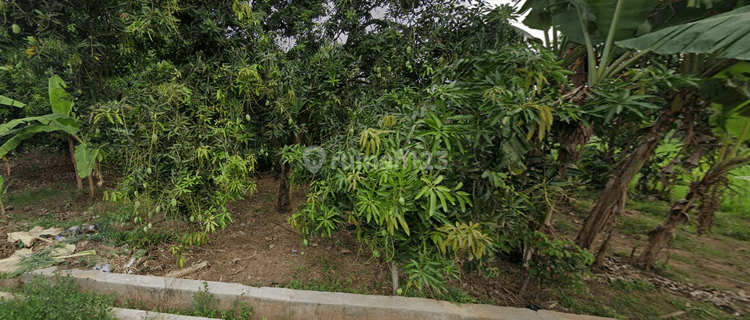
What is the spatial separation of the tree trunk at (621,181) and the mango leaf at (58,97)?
528cm

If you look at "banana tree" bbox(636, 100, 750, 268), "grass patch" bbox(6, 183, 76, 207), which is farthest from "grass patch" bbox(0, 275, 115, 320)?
"banana tree" bbox(636, 100, 750, 268)

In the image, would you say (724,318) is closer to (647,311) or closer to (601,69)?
(647,311)

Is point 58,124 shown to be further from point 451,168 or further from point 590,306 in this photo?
point 590,306

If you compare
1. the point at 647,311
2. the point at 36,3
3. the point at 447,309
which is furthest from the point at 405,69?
the point at 36,3

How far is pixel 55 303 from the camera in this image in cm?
207

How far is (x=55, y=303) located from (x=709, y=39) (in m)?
4.42

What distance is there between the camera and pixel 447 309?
2271 mm

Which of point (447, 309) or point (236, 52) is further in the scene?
point (236, 52)

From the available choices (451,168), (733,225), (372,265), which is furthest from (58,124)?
(733,225)

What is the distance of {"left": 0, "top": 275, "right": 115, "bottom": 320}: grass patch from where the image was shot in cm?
197

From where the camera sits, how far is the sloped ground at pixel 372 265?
2596mm

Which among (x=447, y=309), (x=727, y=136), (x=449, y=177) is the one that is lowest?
(x=447, y=309)

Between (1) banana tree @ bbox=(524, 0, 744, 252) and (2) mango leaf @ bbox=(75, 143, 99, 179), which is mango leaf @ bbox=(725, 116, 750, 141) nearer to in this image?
(1) banana tree @ bbox=(524, 0, 744, 252)

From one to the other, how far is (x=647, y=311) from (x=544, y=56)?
2.34m
